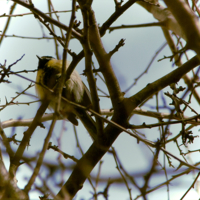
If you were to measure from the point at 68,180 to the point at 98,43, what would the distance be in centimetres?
134

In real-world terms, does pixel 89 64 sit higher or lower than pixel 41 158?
higher

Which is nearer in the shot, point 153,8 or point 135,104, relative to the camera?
point 135,104

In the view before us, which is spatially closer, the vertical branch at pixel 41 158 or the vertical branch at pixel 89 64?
the vertical branch at pixel 41 158

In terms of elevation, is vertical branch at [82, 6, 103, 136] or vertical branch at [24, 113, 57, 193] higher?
vertical branch at [82, 6, 103, 136]

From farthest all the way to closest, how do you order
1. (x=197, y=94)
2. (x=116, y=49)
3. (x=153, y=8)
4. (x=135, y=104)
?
(x=197, y=94) < (x=153, y=8) < (x=135, y=104) < (x=116, y=49)

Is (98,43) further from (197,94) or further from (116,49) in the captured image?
(197,94)

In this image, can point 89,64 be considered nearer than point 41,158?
No

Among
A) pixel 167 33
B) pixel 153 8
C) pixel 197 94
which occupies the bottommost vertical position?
pixel 197 94

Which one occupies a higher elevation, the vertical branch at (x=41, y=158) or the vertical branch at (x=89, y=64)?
the vertical branch at (x=89, y=64)

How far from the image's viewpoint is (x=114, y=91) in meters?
2.51

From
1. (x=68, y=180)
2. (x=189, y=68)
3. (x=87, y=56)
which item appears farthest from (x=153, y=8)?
(x=68, y=180)

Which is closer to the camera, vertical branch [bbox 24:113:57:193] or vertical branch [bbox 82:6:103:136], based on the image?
vertical branch [bbox 24:113:57:193]

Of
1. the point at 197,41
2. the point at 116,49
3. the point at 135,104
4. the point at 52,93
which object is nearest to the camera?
the point at 197,41

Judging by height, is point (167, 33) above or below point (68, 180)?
above
